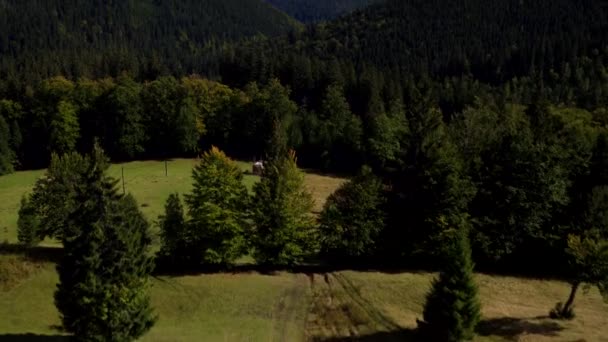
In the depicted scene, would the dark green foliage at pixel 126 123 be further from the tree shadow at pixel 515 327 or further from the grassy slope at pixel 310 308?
the tree shadow at pixel 515 327

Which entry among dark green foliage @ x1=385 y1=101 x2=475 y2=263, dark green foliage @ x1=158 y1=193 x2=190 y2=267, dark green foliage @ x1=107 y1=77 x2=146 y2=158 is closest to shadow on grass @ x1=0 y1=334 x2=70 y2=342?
dark green foliage @ x1=158 y1=193 x2=190 y2=267

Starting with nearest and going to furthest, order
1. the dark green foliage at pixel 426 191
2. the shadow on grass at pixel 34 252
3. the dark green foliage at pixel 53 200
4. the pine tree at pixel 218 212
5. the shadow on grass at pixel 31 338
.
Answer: the shadow on grass at pixel 31 338 → the shadow on grass at pixel 34 252 → the pine tree at pixel 218 212 → the dark green foliage at pixel 426 191 → the dark green foliage at pixel 53 200

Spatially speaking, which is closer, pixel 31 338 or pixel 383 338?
pixel 31 338

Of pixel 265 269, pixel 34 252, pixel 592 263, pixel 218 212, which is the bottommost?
pixel 265 269

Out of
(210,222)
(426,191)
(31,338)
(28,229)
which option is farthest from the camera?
(426,191)

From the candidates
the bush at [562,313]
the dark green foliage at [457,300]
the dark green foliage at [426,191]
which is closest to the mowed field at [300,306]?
the bush at [562,313]

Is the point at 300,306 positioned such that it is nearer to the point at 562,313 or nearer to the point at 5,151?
the point at 562,313

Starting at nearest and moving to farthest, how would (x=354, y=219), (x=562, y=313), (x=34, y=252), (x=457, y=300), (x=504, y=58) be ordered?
(x=457, y=300)
(x=562, y=313)
(x=34, y=252)
(x=354, y=219)
(x=504, y=58)

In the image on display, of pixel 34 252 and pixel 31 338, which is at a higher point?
pixel 34 252

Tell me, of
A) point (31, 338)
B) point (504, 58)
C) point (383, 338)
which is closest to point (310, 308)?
point (383, 338)
